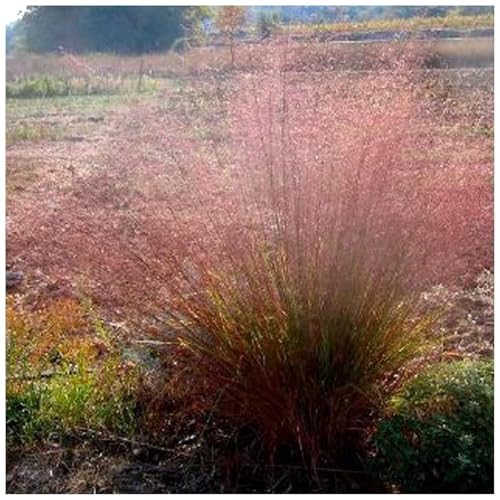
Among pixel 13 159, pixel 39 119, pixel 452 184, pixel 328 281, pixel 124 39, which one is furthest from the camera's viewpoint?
pixel 39 119

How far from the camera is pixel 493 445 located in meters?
2.13

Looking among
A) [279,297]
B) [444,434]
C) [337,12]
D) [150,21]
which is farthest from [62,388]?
[150,21]

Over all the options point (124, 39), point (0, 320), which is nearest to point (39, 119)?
point (124, 39)

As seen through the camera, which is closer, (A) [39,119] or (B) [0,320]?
(B) [0,320]

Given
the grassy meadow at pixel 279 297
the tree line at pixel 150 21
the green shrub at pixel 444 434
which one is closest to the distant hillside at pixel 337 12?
the tree line at pixel 150 21

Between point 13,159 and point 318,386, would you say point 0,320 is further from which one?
point 13,159

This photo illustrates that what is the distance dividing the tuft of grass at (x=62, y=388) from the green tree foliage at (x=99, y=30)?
1.94 metres

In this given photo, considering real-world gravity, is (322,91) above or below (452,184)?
above

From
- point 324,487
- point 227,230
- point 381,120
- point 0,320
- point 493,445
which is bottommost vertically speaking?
point 324,487

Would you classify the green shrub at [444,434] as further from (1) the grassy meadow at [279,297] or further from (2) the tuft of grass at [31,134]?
(2) the tuft of grass at [31,134]

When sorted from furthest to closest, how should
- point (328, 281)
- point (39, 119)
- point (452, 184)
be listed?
point (39, 119)
point (452, 184)
point (328, 281)

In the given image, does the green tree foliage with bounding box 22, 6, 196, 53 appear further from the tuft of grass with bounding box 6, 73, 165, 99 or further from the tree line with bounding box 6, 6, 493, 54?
the tuft of grass with bounding box 6, 73, 165, 99

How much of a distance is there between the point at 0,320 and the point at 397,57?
1466 mm

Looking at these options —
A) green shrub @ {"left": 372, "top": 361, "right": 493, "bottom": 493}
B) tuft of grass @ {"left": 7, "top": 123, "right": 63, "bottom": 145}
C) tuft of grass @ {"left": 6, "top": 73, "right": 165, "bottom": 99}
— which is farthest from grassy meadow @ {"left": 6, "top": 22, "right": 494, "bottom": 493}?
tuft of grass @ {"left": 6, "top": 73, "right": 165, "bottom": 99}
